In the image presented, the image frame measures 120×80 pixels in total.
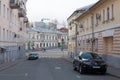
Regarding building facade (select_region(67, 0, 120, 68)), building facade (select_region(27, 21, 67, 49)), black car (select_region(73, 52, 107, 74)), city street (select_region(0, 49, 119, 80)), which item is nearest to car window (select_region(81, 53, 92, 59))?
black car (select_region(73, 52, 107, 74))

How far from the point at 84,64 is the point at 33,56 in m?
38.8

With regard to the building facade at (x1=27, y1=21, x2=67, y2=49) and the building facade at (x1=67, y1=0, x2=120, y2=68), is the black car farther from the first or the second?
the building facade at (x1=27, y1=21, x2=67, y2=49)

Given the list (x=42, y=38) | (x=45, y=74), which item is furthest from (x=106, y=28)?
(x=42, y=38)

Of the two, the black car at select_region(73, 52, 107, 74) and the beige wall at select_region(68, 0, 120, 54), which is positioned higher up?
the beige wall at select_region(68, 0, 120, 54)

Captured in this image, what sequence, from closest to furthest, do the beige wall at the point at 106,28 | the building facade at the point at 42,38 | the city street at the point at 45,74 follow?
the city street at the point at 45,74
the beige wall at the point at 106,28
the building facade at the point at 42,38

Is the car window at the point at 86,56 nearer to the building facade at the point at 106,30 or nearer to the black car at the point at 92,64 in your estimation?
the black car at the point at 92,64

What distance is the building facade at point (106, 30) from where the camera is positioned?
28859 mm

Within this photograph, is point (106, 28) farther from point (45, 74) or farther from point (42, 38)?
point (42, 38)

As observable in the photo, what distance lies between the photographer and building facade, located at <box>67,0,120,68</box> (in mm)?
28859

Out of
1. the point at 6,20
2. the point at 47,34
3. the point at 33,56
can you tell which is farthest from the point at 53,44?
the point at 6,20

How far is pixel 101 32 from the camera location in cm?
3472

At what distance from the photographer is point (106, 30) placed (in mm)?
32125

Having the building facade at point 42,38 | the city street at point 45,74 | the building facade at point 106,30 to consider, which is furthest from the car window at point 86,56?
the building facade at point 42,38

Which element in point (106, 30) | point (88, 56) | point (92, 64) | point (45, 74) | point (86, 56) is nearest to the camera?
point (45, 74)
